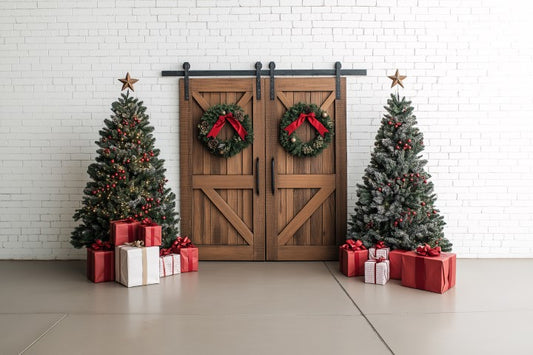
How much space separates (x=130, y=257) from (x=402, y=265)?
8.92 feet

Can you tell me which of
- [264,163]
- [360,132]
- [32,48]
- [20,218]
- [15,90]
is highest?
[32,48]

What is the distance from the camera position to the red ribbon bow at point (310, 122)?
5.75 m

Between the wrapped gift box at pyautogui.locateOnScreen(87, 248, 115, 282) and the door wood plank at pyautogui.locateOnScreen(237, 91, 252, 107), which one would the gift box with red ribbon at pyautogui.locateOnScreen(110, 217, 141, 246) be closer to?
the wrapped gift box at pyautogui.locateOnScreen(87, 248, 115, 282)

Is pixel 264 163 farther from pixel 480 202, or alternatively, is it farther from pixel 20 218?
pixel 20 218

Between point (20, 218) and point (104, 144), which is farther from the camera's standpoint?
point (20, 218)

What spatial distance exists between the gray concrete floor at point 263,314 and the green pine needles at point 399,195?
554mm

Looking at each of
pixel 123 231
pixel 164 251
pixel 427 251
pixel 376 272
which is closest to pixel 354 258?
pixel 376 272

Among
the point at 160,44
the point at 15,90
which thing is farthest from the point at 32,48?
the point at 160,44

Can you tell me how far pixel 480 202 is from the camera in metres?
5.95

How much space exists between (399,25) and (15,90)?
4935 mm

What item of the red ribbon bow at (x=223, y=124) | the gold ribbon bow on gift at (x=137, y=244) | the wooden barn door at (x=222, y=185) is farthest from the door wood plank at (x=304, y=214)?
the gold ribbon bow on gift at (x=137, y=244)

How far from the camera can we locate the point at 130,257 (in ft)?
15.4

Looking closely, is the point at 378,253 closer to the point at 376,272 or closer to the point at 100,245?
the point at 376,272

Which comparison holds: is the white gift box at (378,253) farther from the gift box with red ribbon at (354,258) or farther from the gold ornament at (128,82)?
the gold ornament at (128,82)
